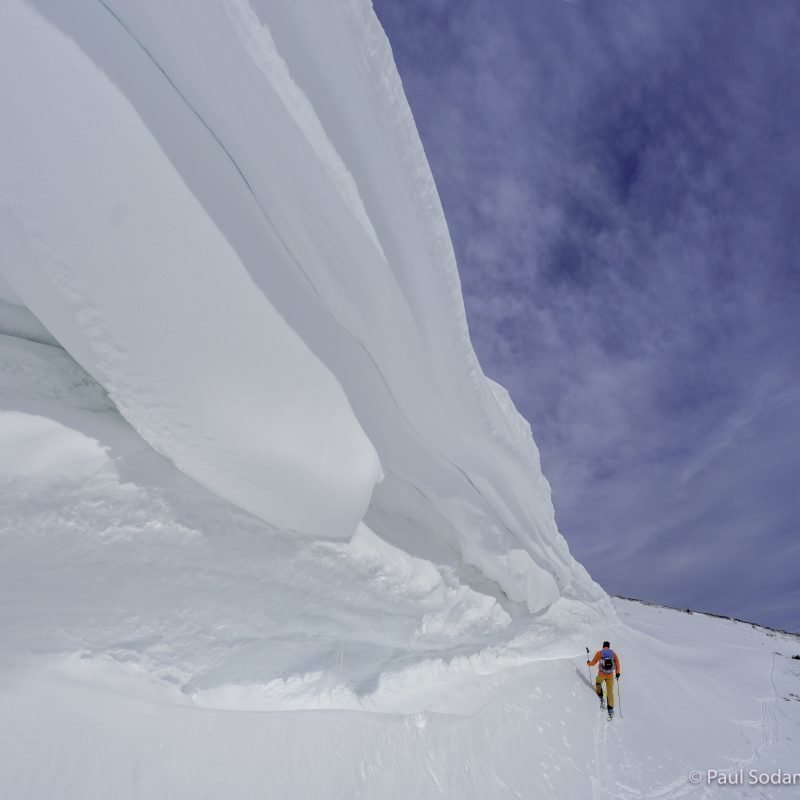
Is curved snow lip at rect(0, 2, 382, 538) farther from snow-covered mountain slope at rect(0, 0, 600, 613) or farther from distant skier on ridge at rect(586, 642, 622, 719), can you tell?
distant skier on ridge at rect(586, 642, 622, 719)

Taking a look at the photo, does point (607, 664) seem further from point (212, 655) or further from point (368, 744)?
point (212, 655)

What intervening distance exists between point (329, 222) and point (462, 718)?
178 inches

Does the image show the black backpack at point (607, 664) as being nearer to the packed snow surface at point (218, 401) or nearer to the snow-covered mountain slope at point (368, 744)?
the snow-covered mountain slope at point (368, 744)

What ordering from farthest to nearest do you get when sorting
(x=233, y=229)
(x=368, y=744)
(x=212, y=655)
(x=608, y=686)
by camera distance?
(x=608, y=686) → (x=368, y=744) → (x=212, y=655) → (x=233, y=229)

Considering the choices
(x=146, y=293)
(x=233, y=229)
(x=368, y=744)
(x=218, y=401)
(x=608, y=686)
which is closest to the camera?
(x=146, y=293)

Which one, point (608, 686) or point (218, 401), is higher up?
point (218, 401)

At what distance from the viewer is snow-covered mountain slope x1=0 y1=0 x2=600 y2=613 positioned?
2.65 meters

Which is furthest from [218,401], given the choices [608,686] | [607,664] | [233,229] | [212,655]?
[608,686]

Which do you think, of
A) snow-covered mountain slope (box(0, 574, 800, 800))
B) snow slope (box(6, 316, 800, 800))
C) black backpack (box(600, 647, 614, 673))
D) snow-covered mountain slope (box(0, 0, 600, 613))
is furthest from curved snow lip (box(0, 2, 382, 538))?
black backpack (box(600, 647, 614, 673))

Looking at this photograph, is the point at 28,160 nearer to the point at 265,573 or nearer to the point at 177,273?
the point at 177,273

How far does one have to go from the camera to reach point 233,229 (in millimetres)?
3320

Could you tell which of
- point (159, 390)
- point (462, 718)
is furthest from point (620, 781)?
point (159, 390)

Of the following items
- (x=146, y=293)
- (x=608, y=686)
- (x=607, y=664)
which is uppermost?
(x=146, y=293)

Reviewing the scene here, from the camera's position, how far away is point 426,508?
5605 millimetres
